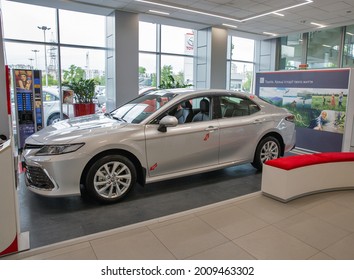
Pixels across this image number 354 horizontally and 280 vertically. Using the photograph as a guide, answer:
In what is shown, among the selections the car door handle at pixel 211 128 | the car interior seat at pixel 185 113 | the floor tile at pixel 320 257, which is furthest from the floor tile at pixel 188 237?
the car interior seat at pixel 185 113

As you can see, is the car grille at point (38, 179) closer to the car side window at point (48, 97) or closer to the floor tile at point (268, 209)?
the floor tile at point (268, 209)

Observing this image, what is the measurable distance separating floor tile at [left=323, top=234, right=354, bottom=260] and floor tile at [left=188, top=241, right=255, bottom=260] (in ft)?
2.09

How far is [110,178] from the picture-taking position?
123 inches

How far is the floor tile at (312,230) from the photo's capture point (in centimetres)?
244

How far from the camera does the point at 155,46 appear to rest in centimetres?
1001

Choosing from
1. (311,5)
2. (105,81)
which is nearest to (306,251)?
(311,5)

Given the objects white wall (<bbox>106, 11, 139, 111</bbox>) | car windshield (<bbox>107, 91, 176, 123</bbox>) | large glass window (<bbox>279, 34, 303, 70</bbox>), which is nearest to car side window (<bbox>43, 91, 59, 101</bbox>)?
white wall (<bbox>106, 11, 139, 111</bbox>)

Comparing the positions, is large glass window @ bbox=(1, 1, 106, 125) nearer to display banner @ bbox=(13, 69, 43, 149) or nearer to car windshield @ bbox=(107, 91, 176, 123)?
display banner @ bbox=(13, 69, 43, 149)

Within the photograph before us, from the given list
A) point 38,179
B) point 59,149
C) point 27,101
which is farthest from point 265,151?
point 27,101

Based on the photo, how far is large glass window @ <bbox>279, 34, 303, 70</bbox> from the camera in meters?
11.7

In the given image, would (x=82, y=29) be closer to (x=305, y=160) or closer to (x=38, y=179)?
(x=38, y=179)

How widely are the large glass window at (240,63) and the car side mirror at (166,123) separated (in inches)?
368

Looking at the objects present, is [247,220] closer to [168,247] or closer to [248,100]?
[168,247]
